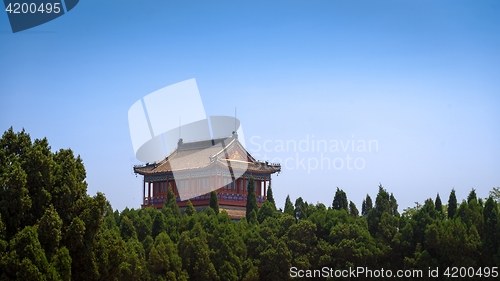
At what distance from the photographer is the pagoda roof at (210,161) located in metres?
38.4

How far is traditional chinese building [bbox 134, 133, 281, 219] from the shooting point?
37.5m

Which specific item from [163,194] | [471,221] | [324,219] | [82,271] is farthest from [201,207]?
[82,271]

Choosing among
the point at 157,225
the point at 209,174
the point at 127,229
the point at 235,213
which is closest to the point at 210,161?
the point at 209,174

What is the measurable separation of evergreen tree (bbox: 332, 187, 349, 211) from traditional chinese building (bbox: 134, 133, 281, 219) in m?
5.48

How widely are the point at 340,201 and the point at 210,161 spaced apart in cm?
737

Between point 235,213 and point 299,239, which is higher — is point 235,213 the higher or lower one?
the higher one

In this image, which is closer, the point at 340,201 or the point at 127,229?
the point at 127,229

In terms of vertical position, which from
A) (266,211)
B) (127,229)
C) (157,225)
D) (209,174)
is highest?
(209,174)

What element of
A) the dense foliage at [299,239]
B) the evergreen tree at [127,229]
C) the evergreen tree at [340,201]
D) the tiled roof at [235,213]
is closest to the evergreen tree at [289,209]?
the dense foliage at [299,239]

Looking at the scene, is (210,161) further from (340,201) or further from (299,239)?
(299,239)

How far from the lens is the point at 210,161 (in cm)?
3772

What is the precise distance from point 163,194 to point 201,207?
254cm

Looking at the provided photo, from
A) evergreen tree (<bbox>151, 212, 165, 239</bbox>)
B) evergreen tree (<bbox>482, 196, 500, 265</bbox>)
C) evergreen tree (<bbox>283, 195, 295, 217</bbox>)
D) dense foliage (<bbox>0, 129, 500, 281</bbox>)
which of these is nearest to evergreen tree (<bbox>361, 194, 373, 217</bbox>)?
dense foliage (<bbox>0, 129, 500, 281</bbox>)

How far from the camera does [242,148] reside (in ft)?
130
